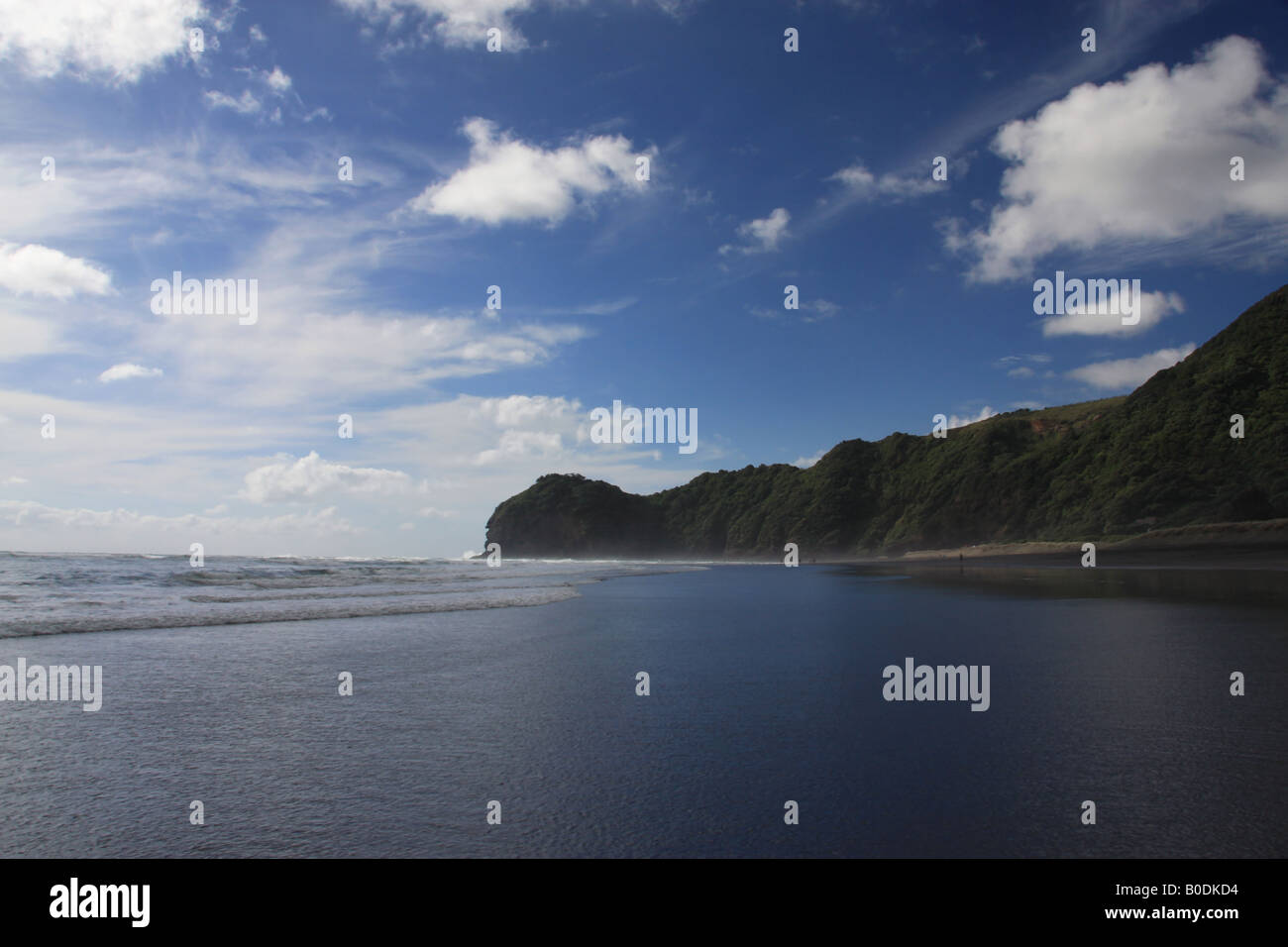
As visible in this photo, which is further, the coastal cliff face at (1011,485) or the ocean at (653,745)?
the coastal cliff face at (1011,485)

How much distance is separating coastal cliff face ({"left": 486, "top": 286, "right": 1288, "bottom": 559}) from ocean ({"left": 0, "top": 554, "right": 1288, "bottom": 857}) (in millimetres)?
51746

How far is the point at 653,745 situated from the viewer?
21.4ft

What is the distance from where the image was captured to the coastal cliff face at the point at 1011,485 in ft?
181

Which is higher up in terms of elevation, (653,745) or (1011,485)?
(1011,485)

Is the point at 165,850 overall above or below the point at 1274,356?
below

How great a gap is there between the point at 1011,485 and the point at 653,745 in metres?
85.6

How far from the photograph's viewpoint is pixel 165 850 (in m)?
4.39

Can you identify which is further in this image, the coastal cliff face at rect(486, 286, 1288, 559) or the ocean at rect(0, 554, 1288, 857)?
the coastal cliff face at rect(486, 286, 1288, 559)

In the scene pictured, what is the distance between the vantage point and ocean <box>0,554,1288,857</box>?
4.49 metres

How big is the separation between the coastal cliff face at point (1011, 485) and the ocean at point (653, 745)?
51.7 metres
